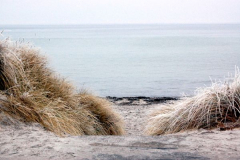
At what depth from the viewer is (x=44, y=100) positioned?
5176 millimetres

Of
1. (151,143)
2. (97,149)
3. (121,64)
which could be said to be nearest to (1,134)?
(97,149)

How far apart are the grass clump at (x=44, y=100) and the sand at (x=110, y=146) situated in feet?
1.09

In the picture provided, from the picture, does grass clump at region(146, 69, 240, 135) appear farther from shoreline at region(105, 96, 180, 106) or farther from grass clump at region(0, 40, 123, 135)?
shoreline at region(105, 96, 180, 106)

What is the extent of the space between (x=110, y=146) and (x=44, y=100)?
209 cm

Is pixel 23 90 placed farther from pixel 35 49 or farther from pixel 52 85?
pixel 35 49

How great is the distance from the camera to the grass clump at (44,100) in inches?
177

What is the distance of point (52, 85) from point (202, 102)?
2518mm

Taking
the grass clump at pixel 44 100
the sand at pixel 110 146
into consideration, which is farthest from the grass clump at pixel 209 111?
the grass clump at pixel 44 100

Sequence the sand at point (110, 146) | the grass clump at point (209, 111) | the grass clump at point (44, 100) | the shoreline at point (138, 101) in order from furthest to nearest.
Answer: the shoreline at point (138, 101) < the grass clump at point (209, 111) < the grass clump at point (44, 100) < the sand at point (110, 146)

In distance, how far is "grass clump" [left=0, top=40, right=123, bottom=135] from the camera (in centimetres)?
449

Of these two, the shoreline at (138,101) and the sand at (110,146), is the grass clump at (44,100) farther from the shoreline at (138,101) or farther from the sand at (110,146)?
the shoreline at (138,101)

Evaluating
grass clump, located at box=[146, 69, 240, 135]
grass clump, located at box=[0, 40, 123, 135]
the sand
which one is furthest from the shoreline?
the sand

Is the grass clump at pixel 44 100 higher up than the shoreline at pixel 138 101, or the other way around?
the grass clump at pixel 44 100

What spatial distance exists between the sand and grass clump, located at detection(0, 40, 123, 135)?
33cm
